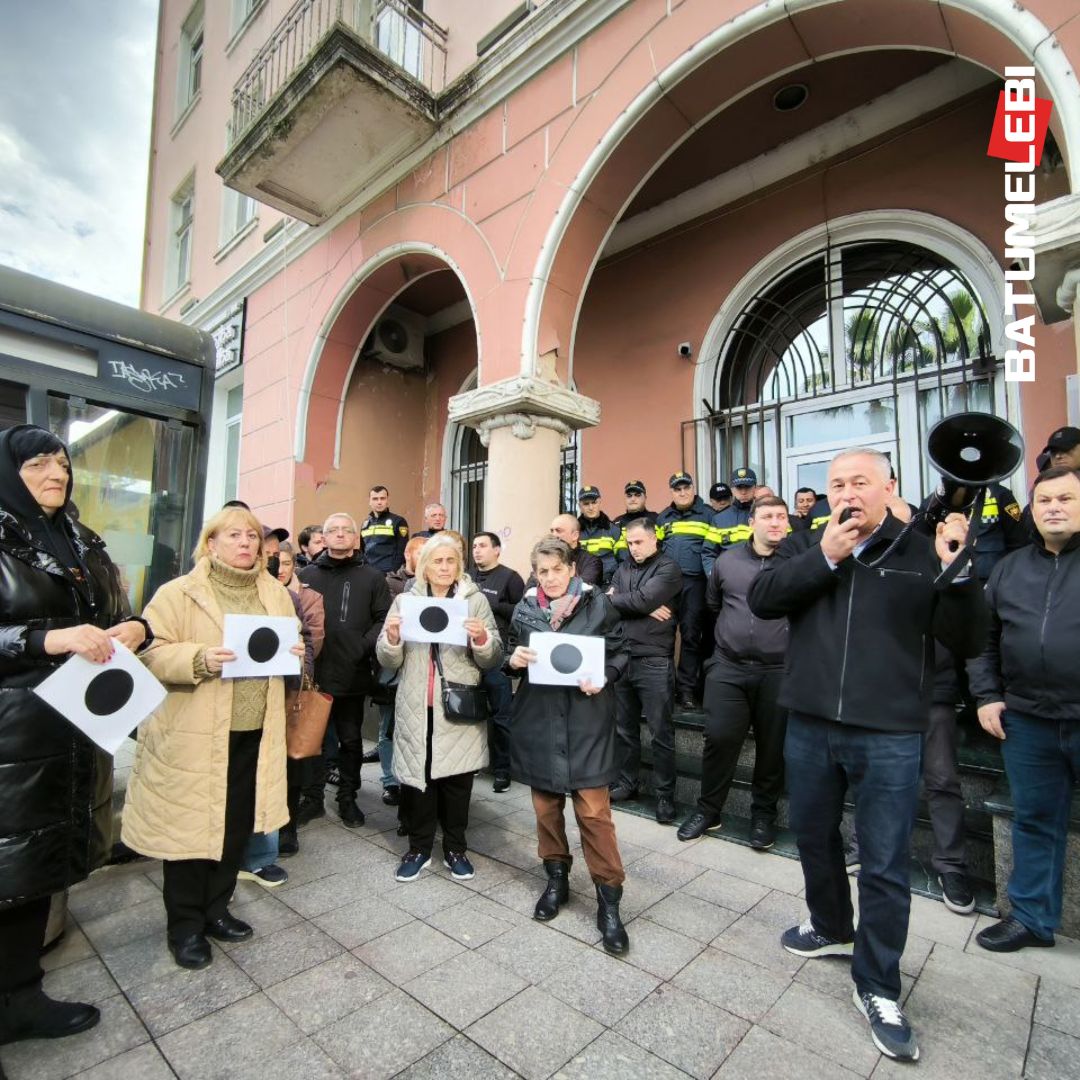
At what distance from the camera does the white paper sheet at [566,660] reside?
9.53ft

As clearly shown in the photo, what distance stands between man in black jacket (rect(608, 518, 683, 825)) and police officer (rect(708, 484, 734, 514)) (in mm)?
1614

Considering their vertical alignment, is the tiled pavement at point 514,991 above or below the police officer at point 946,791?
below

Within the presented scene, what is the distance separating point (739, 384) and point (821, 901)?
5.85m

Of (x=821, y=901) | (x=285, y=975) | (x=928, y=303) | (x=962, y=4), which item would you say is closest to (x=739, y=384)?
(x=928, y=303)

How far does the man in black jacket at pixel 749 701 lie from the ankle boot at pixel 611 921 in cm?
119

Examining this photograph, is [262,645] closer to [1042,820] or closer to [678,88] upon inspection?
[1042,820]

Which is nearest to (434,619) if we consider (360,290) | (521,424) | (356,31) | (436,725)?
(436,725)

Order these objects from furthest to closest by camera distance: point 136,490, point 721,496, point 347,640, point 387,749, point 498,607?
point 721,496
point 498,607
point 387,749
point 347,640
point 136,490

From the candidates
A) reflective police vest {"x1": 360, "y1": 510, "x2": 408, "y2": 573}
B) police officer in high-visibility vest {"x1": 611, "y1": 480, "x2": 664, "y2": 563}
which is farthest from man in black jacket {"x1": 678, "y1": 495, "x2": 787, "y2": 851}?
reflective police vest {"x1": 360, "y1": 510, "x2": 408, "y2": 573}

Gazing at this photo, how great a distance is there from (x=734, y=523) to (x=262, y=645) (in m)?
3.95

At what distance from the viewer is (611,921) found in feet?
9.00

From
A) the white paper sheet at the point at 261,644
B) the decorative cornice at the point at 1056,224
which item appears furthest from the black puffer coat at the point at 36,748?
the decorative cornice at the point at 1056,224

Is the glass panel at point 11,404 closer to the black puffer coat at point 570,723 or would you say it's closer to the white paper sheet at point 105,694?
the white paper sheet at point 105,694

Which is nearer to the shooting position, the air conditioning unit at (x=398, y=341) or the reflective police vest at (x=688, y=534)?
the reflective police vest at (x=688, y=534)
